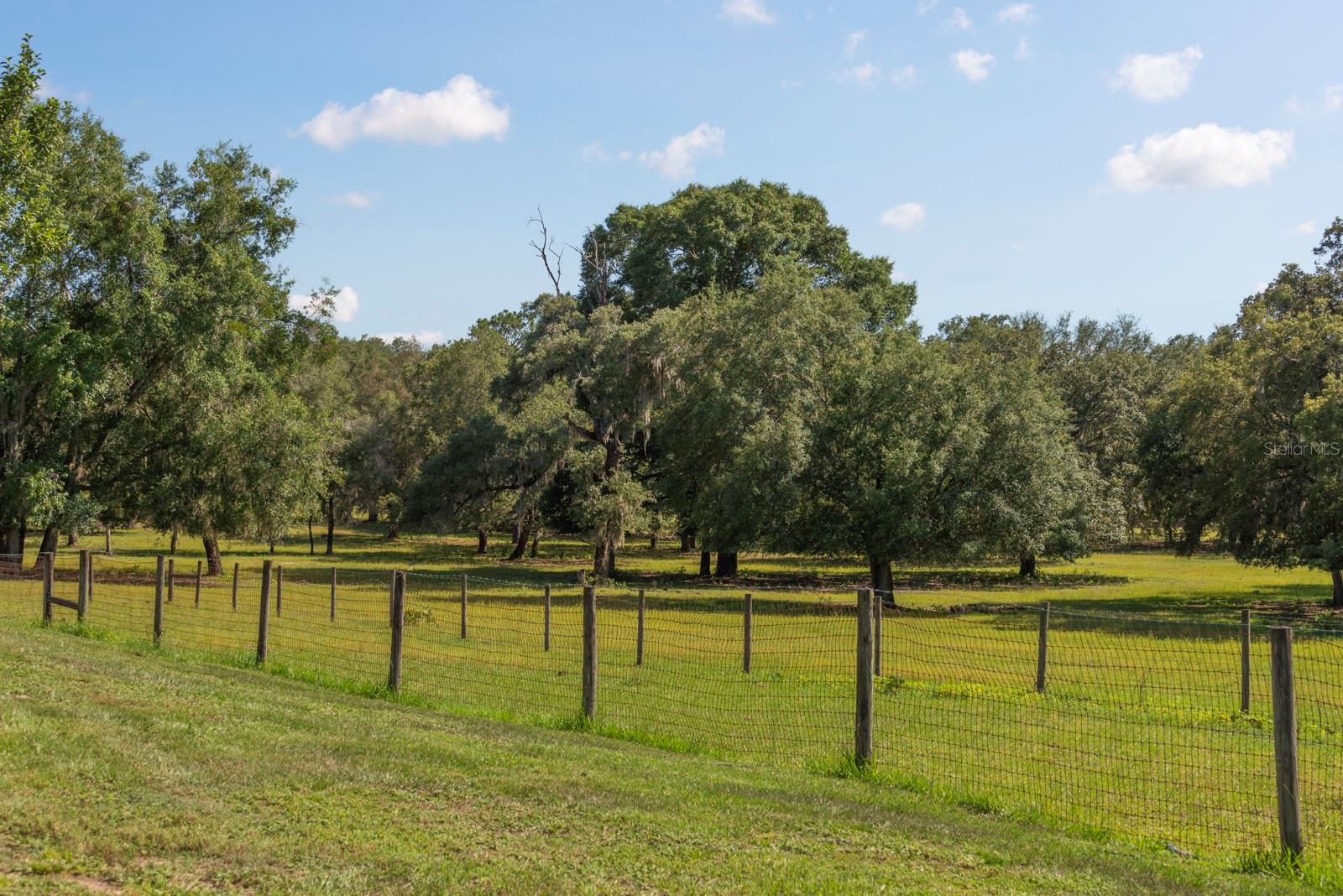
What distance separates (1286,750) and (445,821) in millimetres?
5369

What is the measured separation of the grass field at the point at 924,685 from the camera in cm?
929

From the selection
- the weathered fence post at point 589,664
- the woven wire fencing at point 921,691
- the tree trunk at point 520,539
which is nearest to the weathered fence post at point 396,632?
the woven wire fencing at point 921,691

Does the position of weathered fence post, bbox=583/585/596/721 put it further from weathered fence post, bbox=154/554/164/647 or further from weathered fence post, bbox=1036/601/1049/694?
weathered fence post, bbox=1036/601/1049/694

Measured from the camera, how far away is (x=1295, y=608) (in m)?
33.5

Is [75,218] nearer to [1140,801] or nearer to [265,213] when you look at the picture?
[265,213]

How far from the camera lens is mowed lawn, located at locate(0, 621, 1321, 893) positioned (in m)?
5.32

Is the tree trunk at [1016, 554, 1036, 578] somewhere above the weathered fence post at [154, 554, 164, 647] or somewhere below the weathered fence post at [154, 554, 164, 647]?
below

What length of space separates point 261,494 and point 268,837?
117ft

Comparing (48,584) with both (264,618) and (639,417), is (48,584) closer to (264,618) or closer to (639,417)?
(264,618)

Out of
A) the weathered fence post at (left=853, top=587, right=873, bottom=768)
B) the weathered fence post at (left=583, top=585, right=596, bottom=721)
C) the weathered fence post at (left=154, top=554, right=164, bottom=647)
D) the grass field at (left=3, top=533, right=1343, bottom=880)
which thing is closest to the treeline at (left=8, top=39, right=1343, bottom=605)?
the grass field at (left=3, top=533, right=1343, bottom=880)

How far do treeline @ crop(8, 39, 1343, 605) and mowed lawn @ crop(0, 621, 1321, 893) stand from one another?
20847 millimetres

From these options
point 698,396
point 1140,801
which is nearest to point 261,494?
point 698,396
